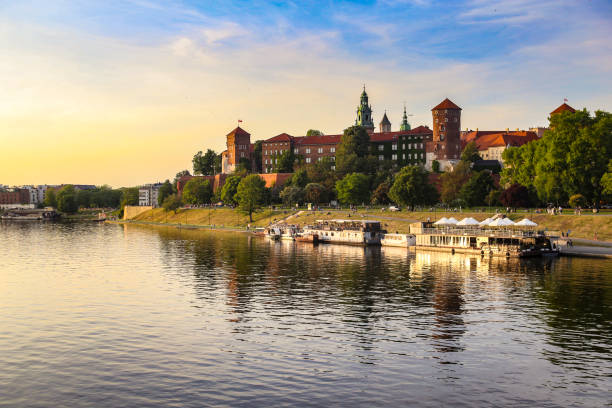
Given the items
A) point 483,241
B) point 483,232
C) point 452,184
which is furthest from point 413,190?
point 483,241

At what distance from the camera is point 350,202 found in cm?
15538

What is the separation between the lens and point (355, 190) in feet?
506

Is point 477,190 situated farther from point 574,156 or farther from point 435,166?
point 435,166

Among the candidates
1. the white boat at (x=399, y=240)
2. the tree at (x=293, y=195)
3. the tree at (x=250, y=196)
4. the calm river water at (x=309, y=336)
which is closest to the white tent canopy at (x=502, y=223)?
the white boat at (x=399, y=240)

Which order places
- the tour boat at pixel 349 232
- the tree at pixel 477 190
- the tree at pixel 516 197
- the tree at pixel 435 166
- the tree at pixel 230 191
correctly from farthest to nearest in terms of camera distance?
the tree at pixel 230 191 < the tree at pixel 435 166 < the tree at pixel 477 190 < the tree at pixel 516 197 < the tour boat at pixel 349 232

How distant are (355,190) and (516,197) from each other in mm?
49765

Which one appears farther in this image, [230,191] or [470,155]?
[230,191]

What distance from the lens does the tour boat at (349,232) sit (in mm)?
100938

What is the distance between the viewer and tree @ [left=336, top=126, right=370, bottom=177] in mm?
179375

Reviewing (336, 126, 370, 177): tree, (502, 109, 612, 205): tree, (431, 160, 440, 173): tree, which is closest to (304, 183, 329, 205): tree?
(336, 126, 370, 177): tree

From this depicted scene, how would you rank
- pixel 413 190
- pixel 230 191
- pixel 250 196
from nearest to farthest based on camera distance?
pixel 413 190 → pixel 250 196 → pixel 230 191

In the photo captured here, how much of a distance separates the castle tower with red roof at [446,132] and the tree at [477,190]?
2171 inches

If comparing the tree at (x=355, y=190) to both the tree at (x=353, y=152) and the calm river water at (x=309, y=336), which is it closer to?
the tree at (x=353, y=152)

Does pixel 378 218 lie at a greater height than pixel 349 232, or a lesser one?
greater
